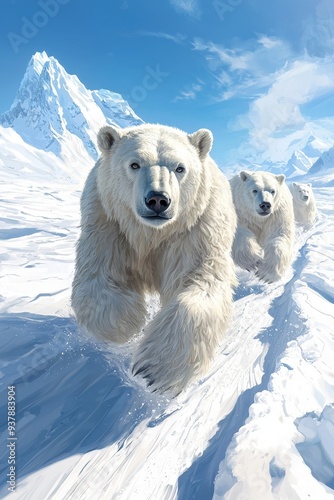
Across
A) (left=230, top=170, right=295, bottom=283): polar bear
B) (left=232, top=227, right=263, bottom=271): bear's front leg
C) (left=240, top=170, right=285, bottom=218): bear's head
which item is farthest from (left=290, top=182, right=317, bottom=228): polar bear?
(left=232, top=227, right=263, bottom=271): bear's front leg

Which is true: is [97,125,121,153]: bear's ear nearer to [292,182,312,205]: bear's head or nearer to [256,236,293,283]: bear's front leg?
[256,236,293,283]: bear's front leg

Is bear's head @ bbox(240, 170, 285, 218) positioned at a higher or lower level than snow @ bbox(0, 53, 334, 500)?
higher

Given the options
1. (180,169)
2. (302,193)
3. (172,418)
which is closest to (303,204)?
(302,193)


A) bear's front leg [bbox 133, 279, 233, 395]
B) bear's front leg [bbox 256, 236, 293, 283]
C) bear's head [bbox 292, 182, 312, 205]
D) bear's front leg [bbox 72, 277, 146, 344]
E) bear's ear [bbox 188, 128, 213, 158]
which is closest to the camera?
bear's front leg [bbox 133, 279, 233, 395]

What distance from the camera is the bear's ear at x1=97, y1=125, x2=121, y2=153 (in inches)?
103

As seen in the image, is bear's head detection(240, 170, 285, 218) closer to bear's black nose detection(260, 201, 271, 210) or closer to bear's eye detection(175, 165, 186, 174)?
bear's black nose detection(260, 201, 271, 210)

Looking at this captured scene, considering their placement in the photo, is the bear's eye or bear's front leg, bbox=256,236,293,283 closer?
the bear's eye

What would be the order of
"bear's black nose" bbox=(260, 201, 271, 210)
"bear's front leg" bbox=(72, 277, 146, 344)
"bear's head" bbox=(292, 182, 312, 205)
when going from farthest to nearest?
"bear's head" bbox=(292, 182, 312, 205), "bear's black nose" bbox=(260, 201, 271, 210), "bear's front leg" bbox=(72, 277, 146, 344)

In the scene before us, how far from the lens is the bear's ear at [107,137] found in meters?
2.62

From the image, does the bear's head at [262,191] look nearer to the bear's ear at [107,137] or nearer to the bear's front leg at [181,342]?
the bear's ear at [107,137]

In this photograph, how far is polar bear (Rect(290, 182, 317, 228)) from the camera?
380 inches

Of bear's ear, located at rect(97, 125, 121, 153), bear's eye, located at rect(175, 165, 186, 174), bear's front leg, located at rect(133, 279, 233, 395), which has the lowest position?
bear's front leg, located at rect(133, 279, 233, 395)

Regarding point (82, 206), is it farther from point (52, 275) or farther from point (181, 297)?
point (52, 275)

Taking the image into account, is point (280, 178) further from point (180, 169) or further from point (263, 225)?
point (180, 169)
